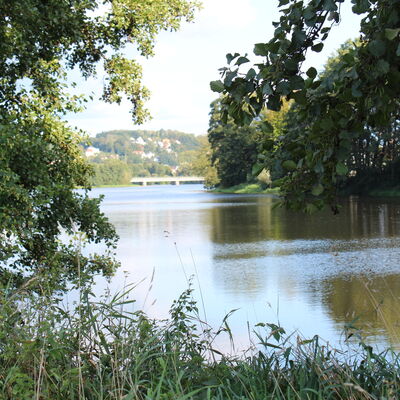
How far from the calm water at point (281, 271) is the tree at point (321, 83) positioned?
537mm

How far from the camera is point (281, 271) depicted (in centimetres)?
1358

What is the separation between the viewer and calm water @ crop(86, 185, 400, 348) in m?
8.53

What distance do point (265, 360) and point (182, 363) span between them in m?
0.60

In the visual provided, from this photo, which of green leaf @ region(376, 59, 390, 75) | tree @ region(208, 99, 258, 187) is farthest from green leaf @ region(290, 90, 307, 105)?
tree @ region(208, 99, 258, 187)

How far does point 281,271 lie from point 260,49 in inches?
427

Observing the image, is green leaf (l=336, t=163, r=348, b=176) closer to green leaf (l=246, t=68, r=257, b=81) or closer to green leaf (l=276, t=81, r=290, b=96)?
green leaf (l=276, t=81, r=290, b=96)

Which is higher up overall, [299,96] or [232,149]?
[232,149]

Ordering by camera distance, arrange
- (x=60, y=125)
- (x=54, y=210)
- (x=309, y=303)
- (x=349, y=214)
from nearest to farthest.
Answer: (x=54, y=210) < (x=60, y=125) < (x=309, y=303) < (x=349, y=214)

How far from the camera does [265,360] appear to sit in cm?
373

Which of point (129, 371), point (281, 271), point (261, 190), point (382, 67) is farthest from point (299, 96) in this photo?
point (261, 190)

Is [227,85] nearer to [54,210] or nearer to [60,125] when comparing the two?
[54,210]

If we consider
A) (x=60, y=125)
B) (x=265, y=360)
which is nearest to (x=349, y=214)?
(x=60, y=125)

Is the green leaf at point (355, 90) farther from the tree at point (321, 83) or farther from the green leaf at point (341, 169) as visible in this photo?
the green leaf at point (341, 169)

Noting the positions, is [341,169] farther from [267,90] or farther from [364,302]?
[364,302]
